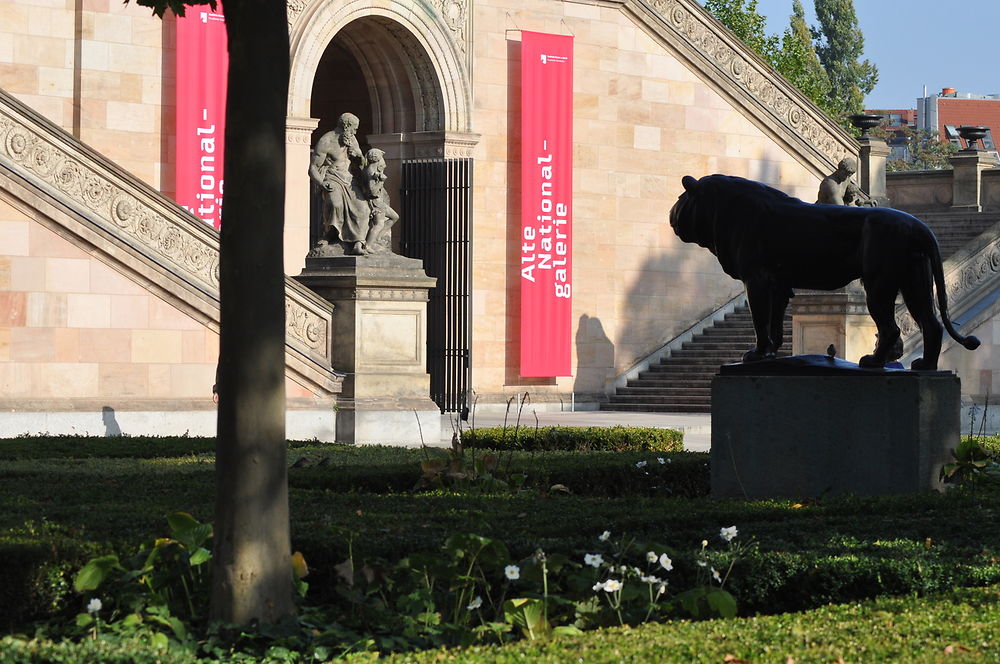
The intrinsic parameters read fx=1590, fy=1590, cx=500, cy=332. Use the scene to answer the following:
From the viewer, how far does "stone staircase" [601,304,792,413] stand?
27.8 m

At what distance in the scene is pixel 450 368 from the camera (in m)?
25.9

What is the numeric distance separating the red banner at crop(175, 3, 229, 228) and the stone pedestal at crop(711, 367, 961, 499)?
42.7 feet

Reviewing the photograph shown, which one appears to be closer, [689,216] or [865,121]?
[689,216]

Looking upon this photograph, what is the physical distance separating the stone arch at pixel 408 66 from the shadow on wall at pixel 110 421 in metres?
9.34

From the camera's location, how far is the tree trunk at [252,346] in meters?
6.38

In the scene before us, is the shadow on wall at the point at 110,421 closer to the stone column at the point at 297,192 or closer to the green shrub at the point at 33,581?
the stone column at the point at 297,192

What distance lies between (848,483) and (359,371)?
9115 millimetres

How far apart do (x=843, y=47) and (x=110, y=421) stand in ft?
285

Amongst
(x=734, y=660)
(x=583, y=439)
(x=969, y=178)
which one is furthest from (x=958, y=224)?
(x=734, y=660)

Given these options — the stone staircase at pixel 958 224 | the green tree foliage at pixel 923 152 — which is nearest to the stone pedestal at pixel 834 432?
the stone staircase at pixel 958 224

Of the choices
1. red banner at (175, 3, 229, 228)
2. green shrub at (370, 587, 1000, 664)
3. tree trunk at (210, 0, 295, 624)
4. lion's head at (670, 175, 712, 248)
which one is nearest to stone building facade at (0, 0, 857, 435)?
red banner at (175, 3, 229, 228)

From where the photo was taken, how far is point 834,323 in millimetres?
24234

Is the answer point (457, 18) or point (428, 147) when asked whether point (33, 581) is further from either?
point (457, 18)

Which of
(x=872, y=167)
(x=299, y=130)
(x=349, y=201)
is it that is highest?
(x=872, y=167)
